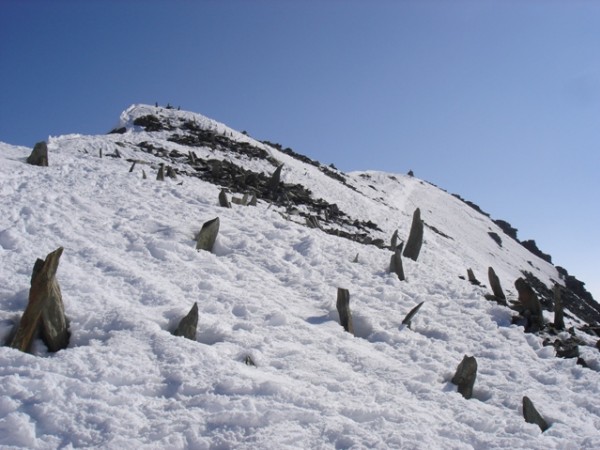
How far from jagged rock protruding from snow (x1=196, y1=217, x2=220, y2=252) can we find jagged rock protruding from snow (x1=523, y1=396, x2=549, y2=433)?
726cm

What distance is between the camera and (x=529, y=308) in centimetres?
1183

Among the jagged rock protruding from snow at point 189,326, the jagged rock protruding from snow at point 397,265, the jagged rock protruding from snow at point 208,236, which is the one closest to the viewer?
the jagged rock protruding from snow at point 189,326

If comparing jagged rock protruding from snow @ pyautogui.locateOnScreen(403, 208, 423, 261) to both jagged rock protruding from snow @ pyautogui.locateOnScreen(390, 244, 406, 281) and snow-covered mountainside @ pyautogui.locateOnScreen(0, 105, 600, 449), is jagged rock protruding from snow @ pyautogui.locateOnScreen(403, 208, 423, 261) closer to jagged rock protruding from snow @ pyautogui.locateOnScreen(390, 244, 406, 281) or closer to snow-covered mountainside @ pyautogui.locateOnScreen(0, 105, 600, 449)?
snow-covered mountainside @ pyautogui.locateOnScreen(0, 105, 600, 449)

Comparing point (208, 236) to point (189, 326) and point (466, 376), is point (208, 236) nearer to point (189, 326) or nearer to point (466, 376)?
point (189, 326)

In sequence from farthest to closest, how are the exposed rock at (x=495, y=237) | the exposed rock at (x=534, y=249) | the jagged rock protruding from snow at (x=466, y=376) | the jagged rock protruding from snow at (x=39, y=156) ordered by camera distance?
the exposed rock at (x=534, y=249) → the exposed rock at (x=495, y=237) → the jagged rock protruding from snow at (x=39, y=156) → the jagged rock protruding from snow at (x=466, y=376)

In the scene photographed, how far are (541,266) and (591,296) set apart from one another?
6.63 m

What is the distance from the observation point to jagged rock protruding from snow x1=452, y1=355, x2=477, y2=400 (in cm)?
782

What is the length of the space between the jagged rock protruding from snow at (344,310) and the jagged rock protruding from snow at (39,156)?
11.2 m

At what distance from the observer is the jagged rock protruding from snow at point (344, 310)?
9367 millimetres

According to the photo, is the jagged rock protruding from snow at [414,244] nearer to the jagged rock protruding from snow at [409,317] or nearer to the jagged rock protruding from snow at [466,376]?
the jagged rock protruding from snow at [409,317]

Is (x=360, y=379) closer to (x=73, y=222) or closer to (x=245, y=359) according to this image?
(x=245, y=359)

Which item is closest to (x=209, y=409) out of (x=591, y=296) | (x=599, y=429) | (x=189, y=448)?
(x=189, y=448)

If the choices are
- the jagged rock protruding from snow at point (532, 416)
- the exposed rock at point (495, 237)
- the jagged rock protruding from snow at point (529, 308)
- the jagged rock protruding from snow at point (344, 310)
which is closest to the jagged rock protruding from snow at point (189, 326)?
the jagged rock protruding from snow at point (344, 310)

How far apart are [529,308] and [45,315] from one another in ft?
35.2
